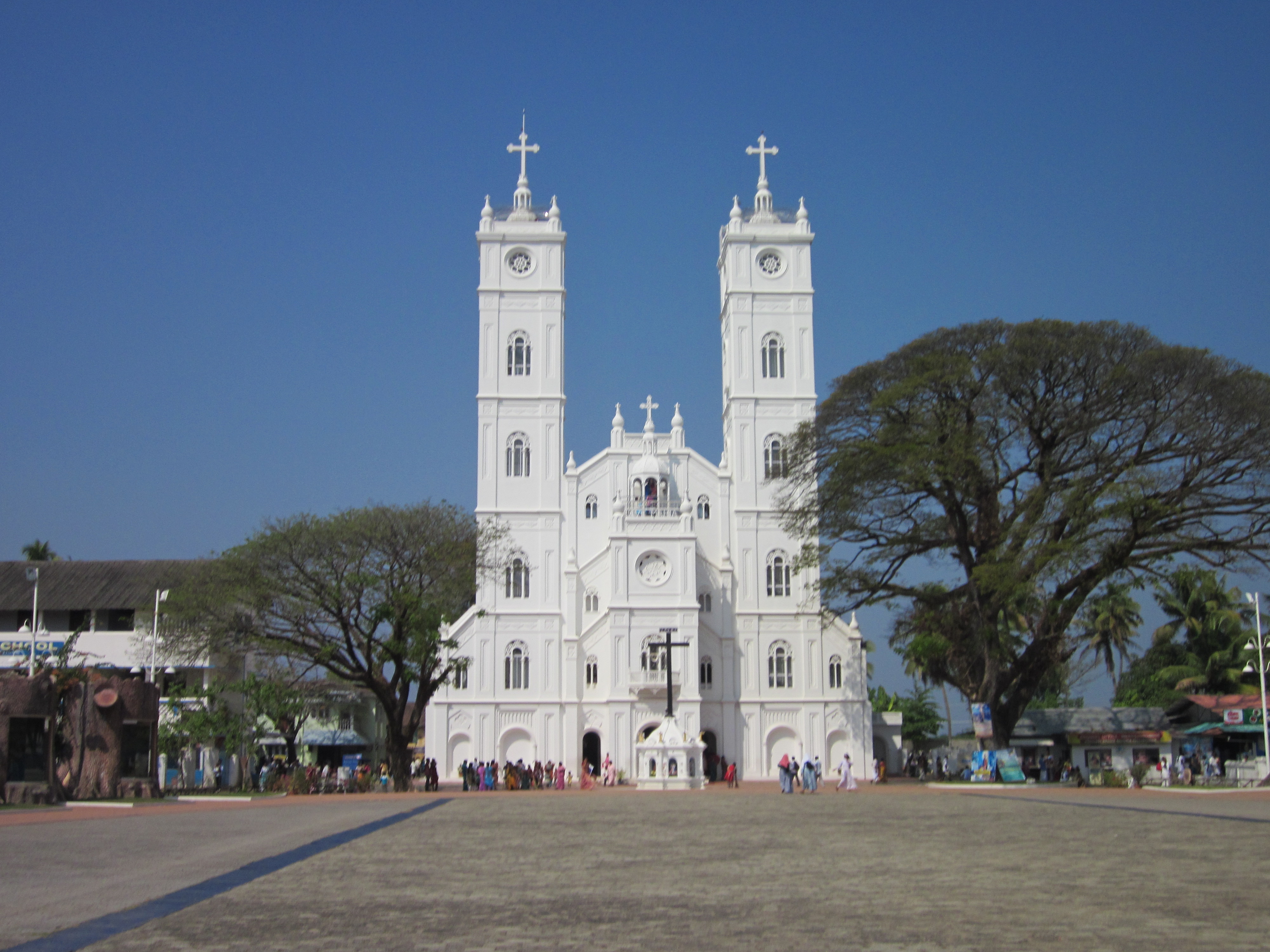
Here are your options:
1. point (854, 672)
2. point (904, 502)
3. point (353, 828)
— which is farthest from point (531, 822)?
point (854, 672)

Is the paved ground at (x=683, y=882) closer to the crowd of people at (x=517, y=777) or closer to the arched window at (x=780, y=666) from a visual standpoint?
the crowd of people at (x=517, y=777)

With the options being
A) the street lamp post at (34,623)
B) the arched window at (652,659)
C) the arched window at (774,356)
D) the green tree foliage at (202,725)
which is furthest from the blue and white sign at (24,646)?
the arched window at (774,356)

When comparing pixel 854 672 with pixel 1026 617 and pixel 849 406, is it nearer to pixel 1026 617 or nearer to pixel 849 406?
Answer: pixel 1026 617

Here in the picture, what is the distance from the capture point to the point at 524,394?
6031 centimetres

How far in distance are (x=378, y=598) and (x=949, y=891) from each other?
3135 cm

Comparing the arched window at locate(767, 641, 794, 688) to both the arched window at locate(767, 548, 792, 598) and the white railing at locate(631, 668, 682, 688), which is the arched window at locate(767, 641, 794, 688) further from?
the white railing at locate(631, 668, 682, 688)

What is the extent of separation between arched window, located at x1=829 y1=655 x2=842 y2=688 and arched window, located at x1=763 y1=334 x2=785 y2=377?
13578 millimetres

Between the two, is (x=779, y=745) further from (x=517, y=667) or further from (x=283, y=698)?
(x=283, y=698)

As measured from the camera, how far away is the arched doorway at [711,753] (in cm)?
5534

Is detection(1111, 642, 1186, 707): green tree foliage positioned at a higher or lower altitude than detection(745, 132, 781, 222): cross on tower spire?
lower

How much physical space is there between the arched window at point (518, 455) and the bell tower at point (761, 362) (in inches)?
379

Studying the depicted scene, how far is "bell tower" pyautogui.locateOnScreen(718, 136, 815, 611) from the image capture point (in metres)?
59.1

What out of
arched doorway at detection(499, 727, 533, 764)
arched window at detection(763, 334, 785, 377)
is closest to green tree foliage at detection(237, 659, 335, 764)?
arched doorway at detection(499, 727, 533, 764)

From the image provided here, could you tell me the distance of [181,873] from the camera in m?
13.1
